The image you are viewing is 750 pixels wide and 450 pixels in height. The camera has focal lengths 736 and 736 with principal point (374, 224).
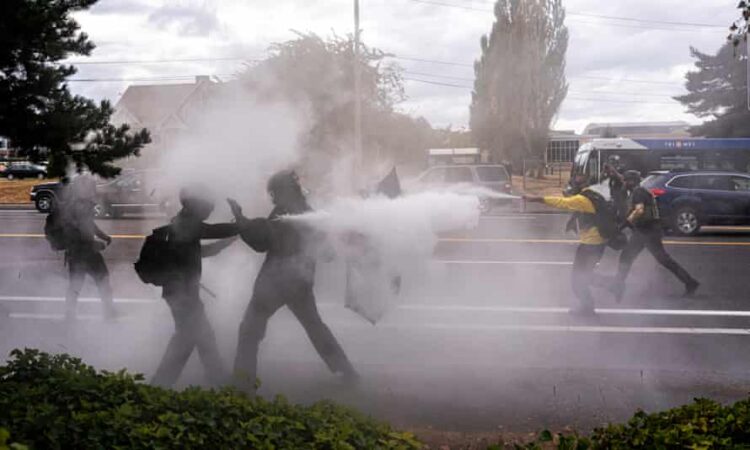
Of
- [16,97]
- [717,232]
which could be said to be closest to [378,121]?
[16,97]

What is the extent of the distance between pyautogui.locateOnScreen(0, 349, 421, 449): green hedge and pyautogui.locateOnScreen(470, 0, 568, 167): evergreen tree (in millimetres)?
5688

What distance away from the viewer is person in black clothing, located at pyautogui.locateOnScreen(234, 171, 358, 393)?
5.41m

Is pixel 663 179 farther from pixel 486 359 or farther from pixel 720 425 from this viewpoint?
pixel 720 425

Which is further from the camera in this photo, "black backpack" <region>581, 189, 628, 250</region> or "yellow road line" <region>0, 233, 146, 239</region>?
"yellow road line" <region>0, 233, 146, 239</region>

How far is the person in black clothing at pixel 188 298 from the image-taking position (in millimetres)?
5262

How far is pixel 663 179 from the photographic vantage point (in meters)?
17.6

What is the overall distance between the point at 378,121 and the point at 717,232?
42.0 feet

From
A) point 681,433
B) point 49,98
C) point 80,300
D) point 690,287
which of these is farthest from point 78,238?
point 690,287

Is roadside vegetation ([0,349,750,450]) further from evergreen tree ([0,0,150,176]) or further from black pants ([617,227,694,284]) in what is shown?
black pants ([617,227,694,284])

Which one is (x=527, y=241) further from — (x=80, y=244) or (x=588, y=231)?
(x=80, y=244)

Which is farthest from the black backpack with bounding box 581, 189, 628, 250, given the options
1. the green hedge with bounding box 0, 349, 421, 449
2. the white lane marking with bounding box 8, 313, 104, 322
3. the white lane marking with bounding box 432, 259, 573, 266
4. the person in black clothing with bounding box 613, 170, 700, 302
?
A: the white lane marking with bounding box 8, 313, 104, 322

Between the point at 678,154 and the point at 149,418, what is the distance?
26034 millimetres

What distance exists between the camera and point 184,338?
17.4 feet

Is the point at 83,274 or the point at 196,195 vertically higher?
the point at 196,195
